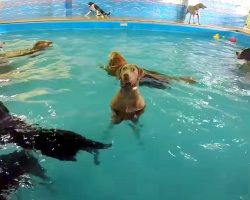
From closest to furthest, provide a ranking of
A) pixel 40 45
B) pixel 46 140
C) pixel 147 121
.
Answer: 1. pixel 46 140
2. pixel 147 121
3. pixel 40 45

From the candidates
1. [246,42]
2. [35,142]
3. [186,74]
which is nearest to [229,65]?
[186,74]

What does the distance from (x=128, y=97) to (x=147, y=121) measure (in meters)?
1.27

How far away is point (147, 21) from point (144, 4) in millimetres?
1657

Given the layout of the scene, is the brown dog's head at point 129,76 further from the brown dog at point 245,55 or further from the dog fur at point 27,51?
the dog fur at point 27,51

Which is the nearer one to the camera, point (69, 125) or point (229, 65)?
point (69, 125)

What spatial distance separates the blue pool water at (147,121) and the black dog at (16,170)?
12cm

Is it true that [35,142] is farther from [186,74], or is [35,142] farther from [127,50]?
[127,50]

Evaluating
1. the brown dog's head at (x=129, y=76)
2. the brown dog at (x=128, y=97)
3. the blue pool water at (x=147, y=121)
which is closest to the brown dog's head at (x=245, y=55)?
the blue pool water at (x=147, y=121)

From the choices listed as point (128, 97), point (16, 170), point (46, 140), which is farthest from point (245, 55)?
point (16, 170)

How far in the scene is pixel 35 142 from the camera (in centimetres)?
417

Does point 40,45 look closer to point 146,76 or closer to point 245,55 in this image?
point 146,76

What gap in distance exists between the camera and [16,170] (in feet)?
12.5

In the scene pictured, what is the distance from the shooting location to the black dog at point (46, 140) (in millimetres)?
4031

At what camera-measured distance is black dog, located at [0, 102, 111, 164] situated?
13.2 feet
